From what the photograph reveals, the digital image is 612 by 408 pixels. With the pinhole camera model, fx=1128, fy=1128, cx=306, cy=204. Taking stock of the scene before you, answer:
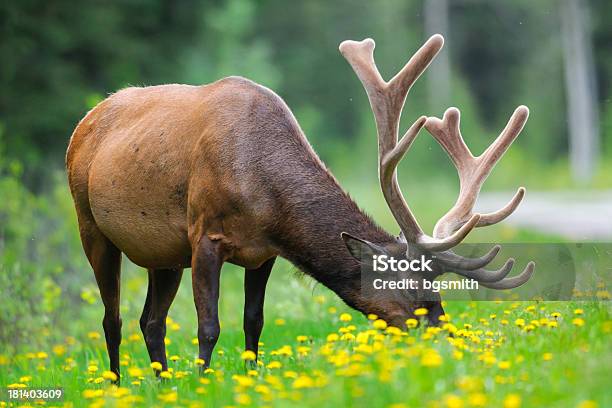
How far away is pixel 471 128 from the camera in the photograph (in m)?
27.4

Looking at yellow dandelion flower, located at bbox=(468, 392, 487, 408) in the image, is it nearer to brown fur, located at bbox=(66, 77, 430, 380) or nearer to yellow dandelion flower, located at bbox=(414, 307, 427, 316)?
yellow dandelion flower, located at bbox=(414, 307, 427, 316)

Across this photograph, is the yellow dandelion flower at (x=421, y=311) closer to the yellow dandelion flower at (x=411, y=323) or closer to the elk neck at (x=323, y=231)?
the yellow dandelion flower at (x=411, y=323)

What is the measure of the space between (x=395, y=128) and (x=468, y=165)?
2.19 ft

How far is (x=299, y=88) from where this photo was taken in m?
35.5

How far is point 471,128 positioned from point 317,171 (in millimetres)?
21359

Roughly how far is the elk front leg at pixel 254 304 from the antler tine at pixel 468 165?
1.18 meters

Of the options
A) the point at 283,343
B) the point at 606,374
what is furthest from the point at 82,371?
the point at 606,374

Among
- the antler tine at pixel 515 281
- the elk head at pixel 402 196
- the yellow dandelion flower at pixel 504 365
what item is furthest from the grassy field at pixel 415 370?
the elk head at pixel 402 196

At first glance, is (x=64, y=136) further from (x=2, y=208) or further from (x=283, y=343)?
(x=283, y=343)

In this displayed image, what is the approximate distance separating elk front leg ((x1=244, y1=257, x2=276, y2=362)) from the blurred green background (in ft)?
0.65

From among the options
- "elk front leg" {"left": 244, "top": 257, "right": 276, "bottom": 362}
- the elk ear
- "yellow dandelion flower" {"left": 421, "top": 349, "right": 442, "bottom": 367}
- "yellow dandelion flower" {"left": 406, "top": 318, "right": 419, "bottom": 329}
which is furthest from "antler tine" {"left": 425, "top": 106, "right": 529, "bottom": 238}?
"yellow dandelion flower" {"left": 421, "top": 349, "right": 442, "bottom": 367}

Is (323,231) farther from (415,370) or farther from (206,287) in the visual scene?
(415,370)

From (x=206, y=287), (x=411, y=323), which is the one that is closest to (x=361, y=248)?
(x=411, y=323)

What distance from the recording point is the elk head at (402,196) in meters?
5.89
